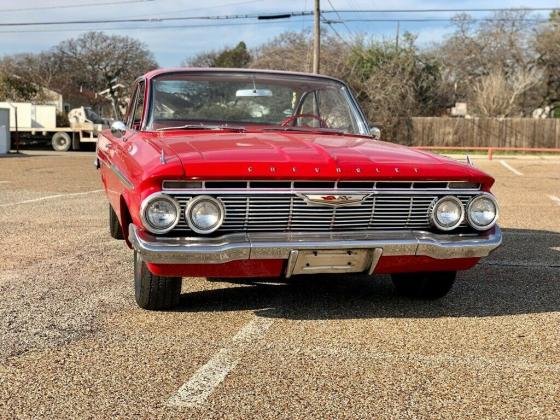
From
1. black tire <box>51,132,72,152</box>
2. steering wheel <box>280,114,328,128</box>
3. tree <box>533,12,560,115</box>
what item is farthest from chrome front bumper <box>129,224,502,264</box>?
tree <box>533,12,560,115</box>

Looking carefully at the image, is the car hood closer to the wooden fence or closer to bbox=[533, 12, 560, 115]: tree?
the wooden fence

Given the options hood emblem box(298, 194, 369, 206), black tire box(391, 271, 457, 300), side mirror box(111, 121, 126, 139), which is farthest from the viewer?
side mirror box(111, 121, 126, 139)

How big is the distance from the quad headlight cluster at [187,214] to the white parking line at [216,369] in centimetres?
66

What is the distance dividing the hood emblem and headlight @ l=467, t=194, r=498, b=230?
75 centimetres

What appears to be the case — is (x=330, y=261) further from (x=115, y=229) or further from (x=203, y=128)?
(x=115, y=229)

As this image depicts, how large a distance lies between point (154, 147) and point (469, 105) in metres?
47.5

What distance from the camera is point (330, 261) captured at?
393 centimetres

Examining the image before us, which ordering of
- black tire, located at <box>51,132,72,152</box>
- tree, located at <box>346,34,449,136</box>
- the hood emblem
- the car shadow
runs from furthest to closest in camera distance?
1. tree, located at <box>346,34,449,136</box>
2. black tire, located at <box>51,132,72,152</box>
3. the car shadow
4. the hood emblem

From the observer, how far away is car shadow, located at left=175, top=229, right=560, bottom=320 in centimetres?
452

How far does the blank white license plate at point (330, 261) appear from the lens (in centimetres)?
386

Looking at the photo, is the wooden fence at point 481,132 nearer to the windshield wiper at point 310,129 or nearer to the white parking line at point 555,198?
the white parking line at point 555,198

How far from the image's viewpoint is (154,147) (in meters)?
4.15

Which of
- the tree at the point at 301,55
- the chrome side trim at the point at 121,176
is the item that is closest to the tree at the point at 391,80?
the tree at the point at 301,55

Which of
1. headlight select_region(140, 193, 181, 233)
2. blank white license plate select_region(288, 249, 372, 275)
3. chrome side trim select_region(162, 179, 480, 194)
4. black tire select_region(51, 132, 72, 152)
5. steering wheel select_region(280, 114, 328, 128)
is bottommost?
black tire select_region(51, 132, 72, 152)
